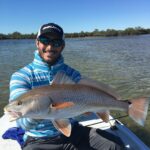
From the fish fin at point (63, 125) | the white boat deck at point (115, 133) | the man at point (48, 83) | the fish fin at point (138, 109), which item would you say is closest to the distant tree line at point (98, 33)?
the white boat deck at point (115, 133)

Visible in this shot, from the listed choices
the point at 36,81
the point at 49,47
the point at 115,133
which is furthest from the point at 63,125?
the point at 115,133

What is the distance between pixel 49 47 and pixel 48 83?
418 mm

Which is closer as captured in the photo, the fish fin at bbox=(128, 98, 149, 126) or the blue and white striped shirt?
the fish fin at bbox=(128, 98, 149, 126)

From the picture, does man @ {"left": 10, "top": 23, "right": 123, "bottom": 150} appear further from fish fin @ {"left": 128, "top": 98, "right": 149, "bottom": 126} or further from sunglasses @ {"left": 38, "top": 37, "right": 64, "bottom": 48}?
fish fin @ {"left": 128, "top": 98, "right": 149, "bottom": 126}

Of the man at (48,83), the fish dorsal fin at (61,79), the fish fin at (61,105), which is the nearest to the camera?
the fish fin at (61,105)

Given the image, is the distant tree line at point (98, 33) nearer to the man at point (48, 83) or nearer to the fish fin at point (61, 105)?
the man at point (48, 83)

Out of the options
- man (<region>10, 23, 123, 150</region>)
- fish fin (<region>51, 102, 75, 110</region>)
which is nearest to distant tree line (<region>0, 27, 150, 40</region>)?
man (<region>10, 23, 123, 150</region>)

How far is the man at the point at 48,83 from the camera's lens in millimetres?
3910

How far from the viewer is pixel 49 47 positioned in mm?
3959

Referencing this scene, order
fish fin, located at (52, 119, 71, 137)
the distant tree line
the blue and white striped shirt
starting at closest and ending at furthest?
1. fish fin, located at (52, 119, 71, 137)
2. the blue and white striped shirt
3. the distant tree line

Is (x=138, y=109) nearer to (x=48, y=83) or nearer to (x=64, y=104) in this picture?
(x=64, y=104)

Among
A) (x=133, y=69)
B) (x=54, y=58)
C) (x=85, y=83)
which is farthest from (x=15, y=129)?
(x=133, y=69)

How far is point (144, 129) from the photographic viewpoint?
6.88 meters

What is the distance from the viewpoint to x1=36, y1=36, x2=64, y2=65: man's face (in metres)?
3.97
